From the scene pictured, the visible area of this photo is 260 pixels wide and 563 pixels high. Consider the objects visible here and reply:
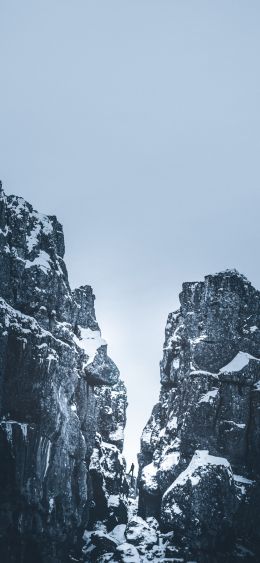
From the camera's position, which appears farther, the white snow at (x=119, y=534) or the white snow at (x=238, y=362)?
the white snow at (x=238, y=362)

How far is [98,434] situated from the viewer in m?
66.6

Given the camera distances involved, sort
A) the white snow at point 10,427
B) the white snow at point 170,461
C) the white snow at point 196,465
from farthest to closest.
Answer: the white snow at point 170,461 < the white snow at point 196,465 < the white snow at point 10,427

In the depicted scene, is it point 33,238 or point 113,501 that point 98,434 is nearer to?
point 113,501

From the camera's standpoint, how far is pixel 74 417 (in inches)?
1901

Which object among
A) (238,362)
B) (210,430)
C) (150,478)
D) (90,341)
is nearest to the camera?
(210,430)

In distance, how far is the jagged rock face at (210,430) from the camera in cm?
4484

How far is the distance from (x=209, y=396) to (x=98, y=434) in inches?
862

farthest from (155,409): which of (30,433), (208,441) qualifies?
(30,433)

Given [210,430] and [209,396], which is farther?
[209,396]

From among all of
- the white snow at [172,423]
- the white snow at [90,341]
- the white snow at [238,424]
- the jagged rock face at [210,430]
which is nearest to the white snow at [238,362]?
the jagged rock face at [210,430]

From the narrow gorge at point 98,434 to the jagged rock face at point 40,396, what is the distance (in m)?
0.12

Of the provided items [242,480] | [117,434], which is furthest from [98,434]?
[242,480]

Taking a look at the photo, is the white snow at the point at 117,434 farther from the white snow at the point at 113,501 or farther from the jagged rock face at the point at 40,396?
the jagged rock face at the point at 40,396

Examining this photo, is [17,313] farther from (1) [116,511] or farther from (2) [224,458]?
(1) [116,511]
